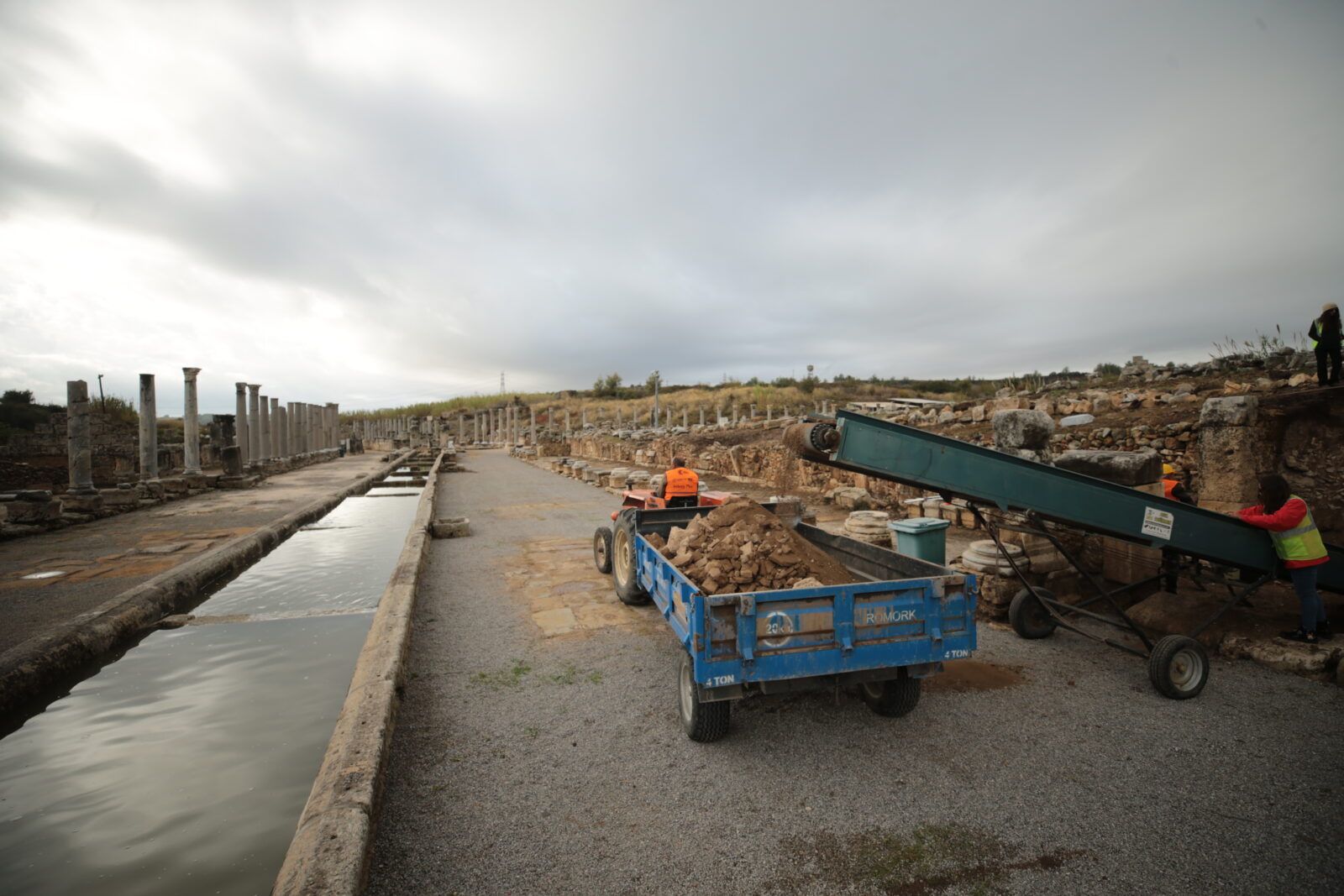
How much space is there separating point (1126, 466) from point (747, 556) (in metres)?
3.86

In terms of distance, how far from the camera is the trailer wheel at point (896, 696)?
3844 mm

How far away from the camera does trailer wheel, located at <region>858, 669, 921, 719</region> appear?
384 centimetres

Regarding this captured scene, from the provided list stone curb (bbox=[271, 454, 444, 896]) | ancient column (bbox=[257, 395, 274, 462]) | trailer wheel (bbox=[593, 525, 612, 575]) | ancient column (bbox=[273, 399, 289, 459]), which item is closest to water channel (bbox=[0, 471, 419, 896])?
stone curb (bbox=[271, 454, 444, 896])

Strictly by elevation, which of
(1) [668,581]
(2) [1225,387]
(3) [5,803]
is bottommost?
(3) [5,803]

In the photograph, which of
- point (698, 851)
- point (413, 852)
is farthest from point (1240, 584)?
point (413, 852)

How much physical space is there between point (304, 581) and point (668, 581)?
6.29m

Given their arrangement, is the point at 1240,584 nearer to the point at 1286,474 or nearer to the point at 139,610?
the point at 1286,474

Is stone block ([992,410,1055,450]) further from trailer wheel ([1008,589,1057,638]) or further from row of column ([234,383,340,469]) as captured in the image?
row of column ([234,383,340,469])

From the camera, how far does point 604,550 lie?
781 cm

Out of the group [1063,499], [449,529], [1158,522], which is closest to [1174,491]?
[1158,522]

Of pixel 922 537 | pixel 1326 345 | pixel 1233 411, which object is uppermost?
pixel 1326 345

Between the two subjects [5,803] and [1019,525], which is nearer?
[5,803]

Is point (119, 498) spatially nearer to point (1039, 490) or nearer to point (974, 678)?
point (974, 678)

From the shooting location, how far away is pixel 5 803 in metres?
3.32
